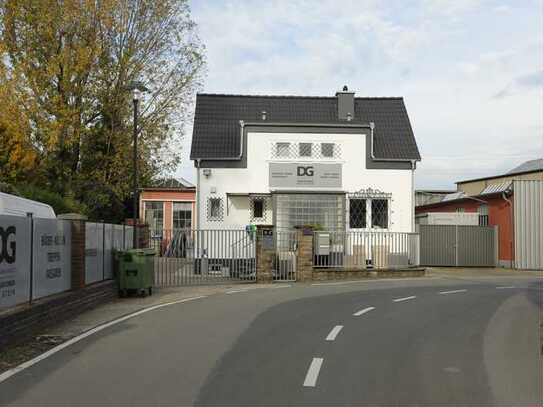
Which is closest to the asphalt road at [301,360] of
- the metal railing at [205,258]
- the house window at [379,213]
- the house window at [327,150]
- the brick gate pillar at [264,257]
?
the metal railing at [205,258]

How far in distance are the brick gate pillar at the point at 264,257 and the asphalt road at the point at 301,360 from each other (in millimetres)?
7037

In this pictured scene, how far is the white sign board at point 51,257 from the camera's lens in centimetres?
1078

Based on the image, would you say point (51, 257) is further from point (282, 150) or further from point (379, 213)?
point (379, 213)

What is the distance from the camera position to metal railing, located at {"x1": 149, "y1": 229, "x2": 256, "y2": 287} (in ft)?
67.6

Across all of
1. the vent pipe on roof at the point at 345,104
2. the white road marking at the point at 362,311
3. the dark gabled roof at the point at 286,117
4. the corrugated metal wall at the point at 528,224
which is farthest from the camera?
the vent pipe on roof at the point at 345,104

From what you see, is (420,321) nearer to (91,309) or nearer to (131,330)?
(131,330)

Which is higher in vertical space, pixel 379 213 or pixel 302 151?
pixel 302 151

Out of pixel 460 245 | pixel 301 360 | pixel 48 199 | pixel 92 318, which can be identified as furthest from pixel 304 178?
pixel 301 360

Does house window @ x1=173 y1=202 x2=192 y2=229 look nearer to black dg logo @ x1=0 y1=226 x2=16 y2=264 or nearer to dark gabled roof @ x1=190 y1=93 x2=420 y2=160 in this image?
dark gabled roof @ x1=190 y1=93 x2=420 y2=160

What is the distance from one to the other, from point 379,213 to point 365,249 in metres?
3.12

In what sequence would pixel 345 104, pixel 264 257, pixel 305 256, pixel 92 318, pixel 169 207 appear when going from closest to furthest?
pixel 92 318 < pixel 264 257 < pixel 305 256 < pixel 345 104 < pixel 169 207

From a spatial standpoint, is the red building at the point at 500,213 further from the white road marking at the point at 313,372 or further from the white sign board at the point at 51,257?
the white road marking at the point at 313,372

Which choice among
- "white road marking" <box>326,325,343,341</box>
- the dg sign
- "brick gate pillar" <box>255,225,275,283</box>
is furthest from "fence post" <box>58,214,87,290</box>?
the dg sign

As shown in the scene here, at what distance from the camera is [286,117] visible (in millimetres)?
28609
